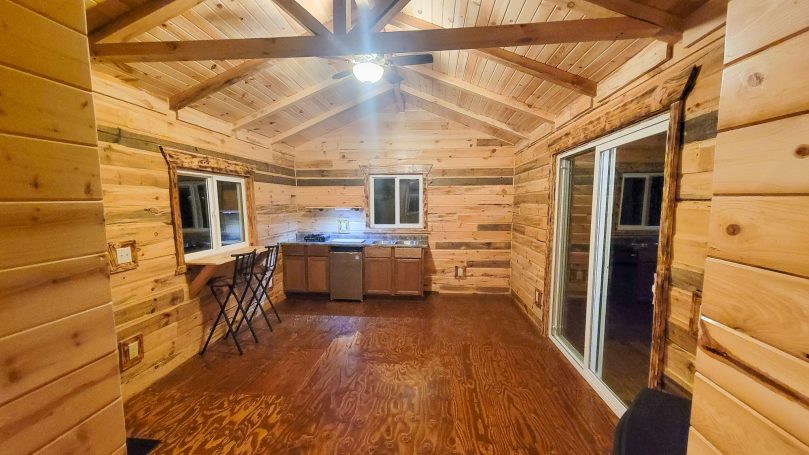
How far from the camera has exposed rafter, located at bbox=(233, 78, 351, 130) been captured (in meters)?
3.20

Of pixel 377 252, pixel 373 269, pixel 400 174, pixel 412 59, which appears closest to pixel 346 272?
pixel 373 269

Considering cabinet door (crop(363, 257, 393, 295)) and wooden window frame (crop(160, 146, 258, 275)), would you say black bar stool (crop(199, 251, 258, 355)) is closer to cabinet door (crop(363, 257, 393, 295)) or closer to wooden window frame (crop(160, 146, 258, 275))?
wooden window frame (crop(160, 146, 258, 275))

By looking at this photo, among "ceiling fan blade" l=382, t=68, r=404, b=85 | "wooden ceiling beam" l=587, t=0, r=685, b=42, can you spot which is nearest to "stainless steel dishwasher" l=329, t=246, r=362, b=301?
"ceiling fan blade" l=382, t=68, r=404, b=85

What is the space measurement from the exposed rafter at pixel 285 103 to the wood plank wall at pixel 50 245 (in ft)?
8.55

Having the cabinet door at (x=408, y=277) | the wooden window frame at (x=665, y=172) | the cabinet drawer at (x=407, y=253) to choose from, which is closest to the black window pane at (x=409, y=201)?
the cabinet drawer at (x=407, y=253)

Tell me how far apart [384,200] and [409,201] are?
1.37 feet

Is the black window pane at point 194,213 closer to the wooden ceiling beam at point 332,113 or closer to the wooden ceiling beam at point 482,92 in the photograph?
the wooden ceiling beam at point 332,113

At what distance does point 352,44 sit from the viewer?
1812 millimetres

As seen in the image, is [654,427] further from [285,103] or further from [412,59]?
[285,103]

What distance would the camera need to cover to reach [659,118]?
5.41 ft

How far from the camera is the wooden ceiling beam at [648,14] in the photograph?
56.7 inches

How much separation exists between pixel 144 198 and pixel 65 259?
80.0 inches

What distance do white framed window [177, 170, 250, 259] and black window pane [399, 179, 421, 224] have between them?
88.7 inches

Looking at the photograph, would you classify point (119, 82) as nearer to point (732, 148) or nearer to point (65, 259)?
point (65, 259)
